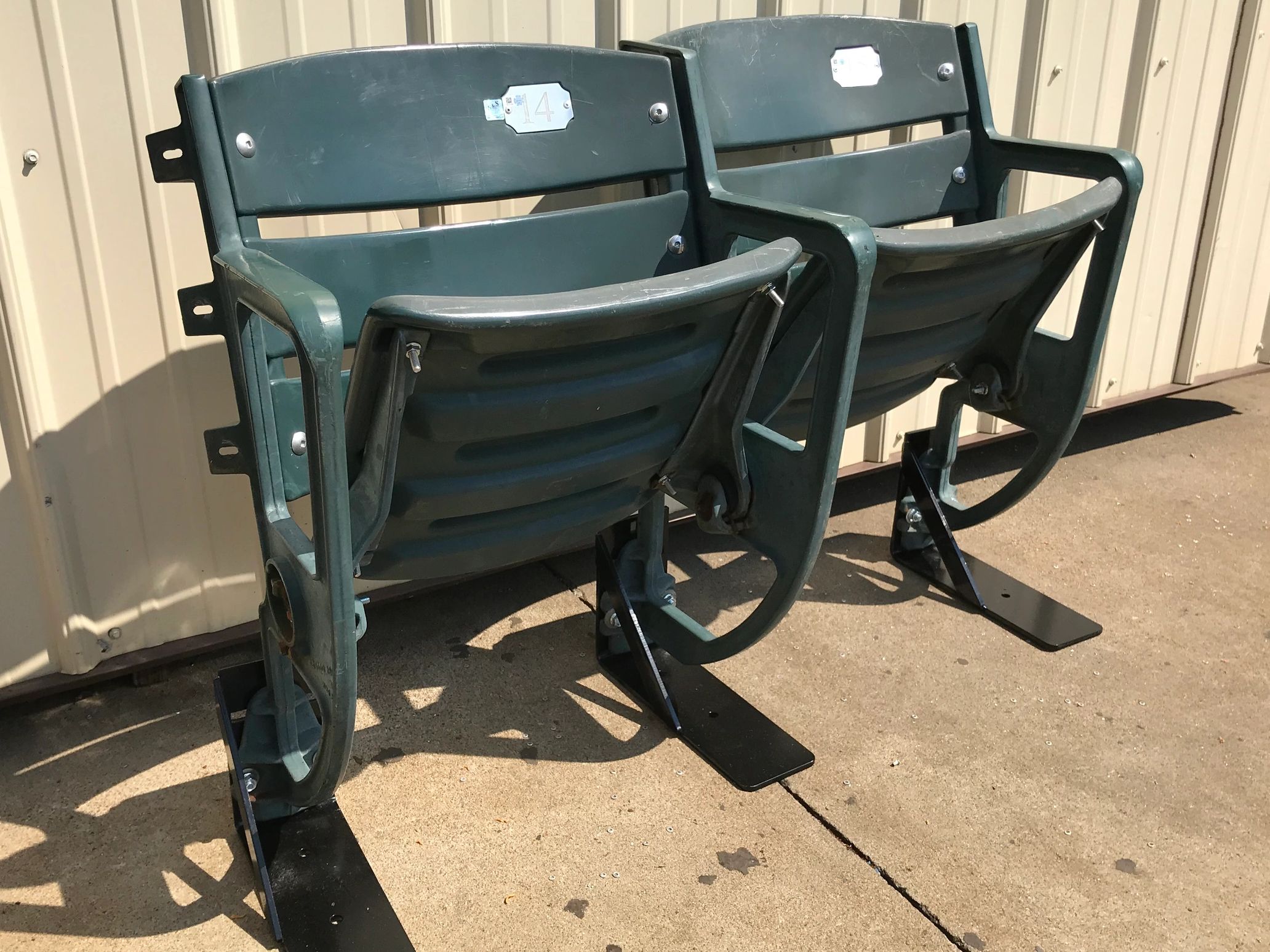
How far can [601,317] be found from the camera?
1.31 meters

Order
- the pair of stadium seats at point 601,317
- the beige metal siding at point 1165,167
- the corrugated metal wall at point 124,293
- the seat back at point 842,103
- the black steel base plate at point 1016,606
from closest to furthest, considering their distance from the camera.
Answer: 1. the pair of stadium seats at point 601,317
2. the corrugated metal wall at point 124,293
3. the seat back at point 842,103
4. the black steel base plate at point 1016,606
5. the beige metal siding at point 1165,167

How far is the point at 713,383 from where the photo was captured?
1705 millimetres

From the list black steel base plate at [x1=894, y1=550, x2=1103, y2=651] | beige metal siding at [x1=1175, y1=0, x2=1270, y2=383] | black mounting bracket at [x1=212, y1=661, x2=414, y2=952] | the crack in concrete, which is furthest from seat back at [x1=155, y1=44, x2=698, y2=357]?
beige metal siding at [x1=1175, y1=0, x2=1270, y2=383]

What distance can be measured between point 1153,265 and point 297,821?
9.67 feet

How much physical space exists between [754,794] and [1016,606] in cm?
93

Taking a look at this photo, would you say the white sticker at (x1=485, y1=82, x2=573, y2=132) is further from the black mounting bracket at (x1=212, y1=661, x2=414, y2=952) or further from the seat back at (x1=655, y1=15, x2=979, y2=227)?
the black mounting bracket at (x1=212, y1=661, x2=414, y2=952)

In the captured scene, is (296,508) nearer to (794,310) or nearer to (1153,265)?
(794,310)

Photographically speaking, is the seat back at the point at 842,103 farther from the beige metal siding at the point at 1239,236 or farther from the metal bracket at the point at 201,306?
the beige metal siding at the point at 1239,236

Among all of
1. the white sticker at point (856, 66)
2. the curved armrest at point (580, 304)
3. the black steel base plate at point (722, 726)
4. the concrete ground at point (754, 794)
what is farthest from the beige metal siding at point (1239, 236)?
the curved armrest at point (580, 304)

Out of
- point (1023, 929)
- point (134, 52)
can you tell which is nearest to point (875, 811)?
point (1023, 929)

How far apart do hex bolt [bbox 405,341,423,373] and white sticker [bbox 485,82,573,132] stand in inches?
26.8

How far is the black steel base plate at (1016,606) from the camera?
100 inches

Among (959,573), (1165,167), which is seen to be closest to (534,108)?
(959,573)

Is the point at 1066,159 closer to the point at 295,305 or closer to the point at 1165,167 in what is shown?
the point at 1165,167
